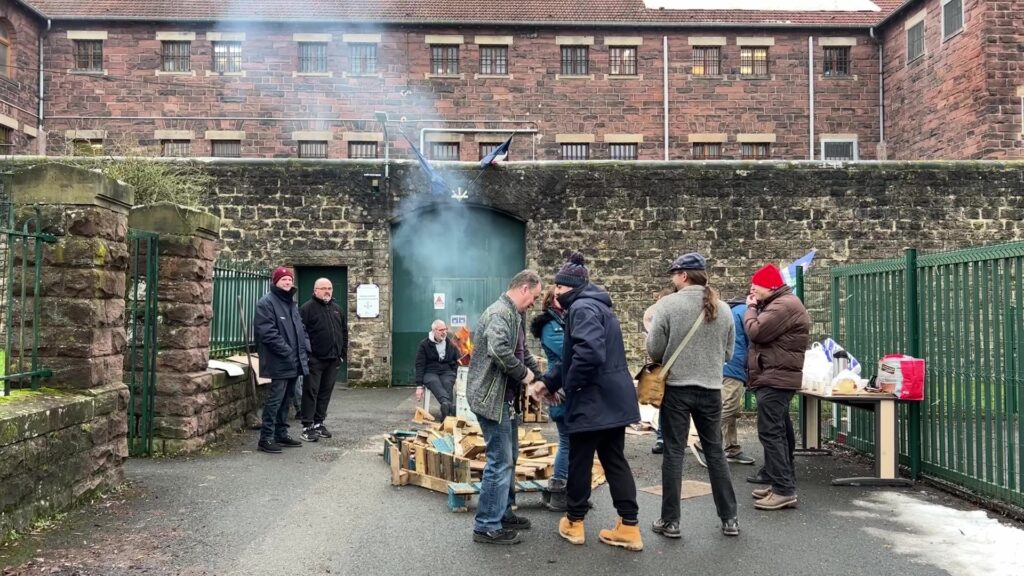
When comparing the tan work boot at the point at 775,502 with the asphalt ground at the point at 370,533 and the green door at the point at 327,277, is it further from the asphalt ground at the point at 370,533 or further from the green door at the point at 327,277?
→ the green door at the point at 327,277

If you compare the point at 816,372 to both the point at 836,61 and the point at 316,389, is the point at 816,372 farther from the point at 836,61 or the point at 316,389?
the point at 836,61

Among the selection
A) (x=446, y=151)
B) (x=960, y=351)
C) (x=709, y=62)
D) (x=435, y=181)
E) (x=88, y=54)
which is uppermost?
(x=88, y=54)

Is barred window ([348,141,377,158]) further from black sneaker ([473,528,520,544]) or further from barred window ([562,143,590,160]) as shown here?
black sneaker ([473,528,520,544])

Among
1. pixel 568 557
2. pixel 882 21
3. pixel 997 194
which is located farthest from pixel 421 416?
pixel 882 21

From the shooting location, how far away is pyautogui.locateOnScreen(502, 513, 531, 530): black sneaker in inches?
231

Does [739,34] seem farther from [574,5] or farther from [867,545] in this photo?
[867,545]

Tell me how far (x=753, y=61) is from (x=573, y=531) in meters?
24.3

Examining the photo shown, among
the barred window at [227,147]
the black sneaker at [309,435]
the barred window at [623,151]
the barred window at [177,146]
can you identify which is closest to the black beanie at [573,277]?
the black sneaker at [309,435]

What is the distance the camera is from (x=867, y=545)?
551 centimetres

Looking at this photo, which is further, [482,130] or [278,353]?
[482,130]

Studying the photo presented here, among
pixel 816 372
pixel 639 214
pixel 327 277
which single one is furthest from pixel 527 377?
pixel 327 277

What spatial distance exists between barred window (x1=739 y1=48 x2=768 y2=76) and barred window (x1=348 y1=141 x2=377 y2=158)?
1200 centimetres

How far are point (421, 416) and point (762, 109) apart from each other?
19.5 m

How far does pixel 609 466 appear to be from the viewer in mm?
5430
